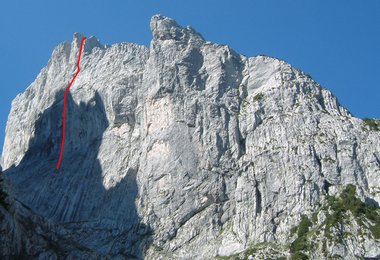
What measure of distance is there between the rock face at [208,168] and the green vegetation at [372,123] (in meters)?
0.80

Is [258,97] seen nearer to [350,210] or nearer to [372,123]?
[372,123]

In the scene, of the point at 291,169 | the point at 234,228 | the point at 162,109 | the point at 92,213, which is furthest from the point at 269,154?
the point at 92,213

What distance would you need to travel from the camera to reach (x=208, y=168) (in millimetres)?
171250

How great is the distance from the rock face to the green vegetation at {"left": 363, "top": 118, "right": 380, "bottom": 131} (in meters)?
0.80

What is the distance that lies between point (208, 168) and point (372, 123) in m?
44.1

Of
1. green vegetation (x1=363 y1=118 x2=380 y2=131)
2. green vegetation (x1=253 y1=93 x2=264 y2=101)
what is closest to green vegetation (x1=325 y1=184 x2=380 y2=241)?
green vegetation (x1=363 y1=118 x2=380 y2=131)

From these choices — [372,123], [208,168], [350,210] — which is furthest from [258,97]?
[350,210]

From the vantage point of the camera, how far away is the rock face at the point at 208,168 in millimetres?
153000

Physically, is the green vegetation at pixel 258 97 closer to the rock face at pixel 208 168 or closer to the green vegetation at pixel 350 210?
the rock face at pixel 208 168

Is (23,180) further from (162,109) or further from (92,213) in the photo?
(162,109)

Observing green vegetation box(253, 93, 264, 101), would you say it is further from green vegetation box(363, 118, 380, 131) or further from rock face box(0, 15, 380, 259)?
green vegetation box(363, 118, 380, 131)

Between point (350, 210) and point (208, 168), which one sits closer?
point (350, 210)

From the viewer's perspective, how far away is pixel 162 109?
184875mm

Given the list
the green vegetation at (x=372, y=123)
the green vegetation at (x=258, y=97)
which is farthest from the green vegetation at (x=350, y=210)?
the green vegetation at (x=258, y=97)
